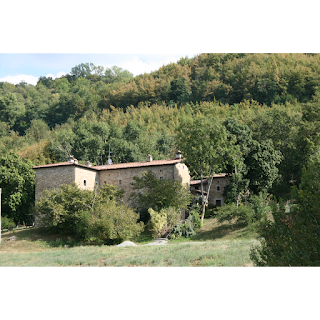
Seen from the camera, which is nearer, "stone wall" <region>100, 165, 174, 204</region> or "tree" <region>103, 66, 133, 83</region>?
"stone wall" <region>100, 165, 174, 204</region>

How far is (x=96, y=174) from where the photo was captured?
96.3ft

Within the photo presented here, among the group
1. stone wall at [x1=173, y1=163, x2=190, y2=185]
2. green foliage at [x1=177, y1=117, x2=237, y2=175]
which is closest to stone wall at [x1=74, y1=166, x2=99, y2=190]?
stone wall at [x1=173, y1=163, x2=190, y2=185]

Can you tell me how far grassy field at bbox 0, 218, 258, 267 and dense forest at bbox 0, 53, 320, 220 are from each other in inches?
254

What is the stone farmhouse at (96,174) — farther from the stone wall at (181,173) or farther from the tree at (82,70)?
the tree at (82,70)

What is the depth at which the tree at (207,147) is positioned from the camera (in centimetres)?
2636

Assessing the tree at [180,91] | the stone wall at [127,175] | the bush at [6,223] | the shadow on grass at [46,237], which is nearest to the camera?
the shadow on grass at [46,237]

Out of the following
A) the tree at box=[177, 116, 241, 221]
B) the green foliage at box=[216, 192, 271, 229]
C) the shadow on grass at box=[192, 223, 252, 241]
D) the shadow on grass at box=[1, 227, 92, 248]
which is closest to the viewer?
the shadow on grass at box=[1, 227, 92, 248]

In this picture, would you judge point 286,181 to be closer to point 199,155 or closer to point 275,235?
point 199,155

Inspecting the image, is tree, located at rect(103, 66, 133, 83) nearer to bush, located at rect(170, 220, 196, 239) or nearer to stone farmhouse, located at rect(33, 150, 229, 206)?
stone farmhouse, located at rect(33, 150, 229, 206)

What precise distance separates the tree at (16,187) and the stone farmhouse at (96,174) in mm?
3151

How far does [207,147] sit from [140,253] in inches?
515

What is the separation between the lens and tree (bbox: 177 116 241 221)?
26.4 meters

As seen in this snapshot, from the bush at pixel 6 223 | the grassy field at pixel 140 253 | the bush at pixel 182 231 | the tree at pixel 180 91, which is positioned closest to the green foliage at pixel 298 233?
the grassy field at pixel 140 253
